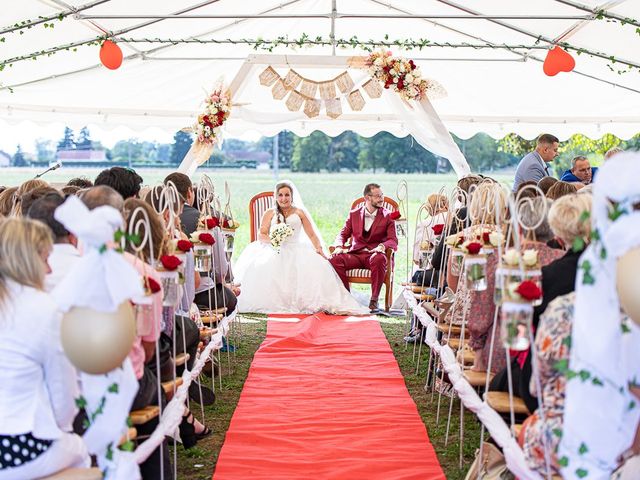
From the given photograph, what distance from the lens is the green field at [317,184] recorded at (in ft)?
90.4

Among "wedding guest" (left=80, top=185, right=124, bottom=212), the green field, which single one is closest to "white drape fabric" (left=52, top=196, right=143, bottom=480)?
"wedding guest" (left=80, top=185, right=124, bottom=212)

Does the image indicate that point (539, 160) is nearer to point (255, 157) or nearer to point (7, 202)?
point (7, 202)

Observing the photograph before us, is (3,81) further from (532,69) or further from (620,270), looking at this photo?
(620,270)

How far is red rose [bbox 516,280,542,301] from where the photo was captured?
3.22 meters

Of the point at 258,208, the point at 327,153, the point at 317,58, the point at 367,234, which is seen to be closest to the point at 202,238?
the point at 317,58

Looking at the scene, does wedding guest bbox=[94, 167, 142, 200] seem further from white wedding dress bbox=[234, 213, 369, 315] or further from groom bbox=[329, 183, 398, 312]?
groom bbox=[329, 183, 398, 312]

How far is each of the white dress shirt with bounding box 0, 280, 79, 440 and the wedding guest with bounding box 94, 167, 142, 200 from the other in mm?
2163

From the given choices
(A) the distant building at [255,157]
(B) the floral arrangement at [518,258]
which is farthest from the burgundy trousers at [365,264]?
(A) the distant building at [255,157]

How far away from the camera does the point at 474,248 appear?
14.5 ft

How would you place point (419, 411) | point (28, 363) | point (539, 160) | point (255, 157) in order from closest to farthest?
point (28, 363) → point (419, 411) → point (539, 160) → point (255, 157)

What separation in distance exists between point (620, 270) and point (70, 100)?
971 cm

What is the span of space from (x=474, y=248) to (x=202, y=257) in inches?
82.5

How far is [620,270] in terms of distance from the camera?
110 inches

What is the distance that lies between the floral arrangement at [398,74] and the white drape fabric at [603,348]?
6539 mm
